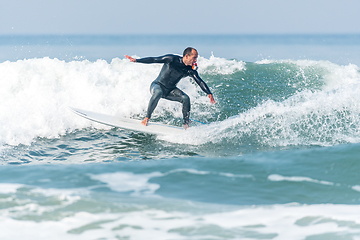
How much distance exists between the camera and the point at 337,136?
689 cm

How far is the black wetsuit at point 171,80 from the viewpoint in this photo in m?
7.81

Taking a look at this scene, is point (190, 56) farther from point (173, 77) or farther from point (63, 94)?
point (63, 94)

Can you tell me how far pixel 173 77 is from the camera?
26.1 ft

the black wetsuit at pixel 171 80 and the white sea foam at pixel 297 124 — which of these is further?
the black wetsuit at pixel 171 80

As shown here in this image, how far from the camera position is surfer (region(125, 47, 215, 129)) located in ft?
25.2

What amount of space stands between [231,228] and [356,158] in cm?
273

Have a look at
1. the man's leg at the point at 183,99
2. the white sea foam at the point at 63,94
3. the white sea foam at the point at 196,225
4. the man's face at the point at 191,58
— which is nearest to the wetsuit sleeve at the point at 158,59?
the man's face at the point at 191,58

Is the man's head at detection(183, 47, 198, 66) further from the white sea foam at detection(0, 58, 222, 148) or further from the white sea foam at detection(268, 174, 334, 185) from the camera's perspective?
the white sea foam at detection(268, 174, 334, 185)

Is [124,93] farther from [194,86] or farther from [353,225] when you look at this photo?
[353,225]

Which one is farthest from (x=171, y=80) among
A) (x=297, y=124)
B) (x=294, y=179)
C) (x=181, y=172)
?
(x=294, y=179)

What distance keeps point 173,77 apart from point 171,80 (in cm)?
8

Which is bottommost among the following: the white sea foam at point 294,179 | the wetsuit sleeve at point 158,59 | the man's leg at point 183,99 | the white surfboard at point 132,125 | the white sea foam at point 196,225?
the white sea foam at point 196,225

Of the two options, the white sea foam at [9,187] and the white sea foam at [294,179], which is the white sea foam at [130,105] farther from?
the white sea foam at [9,187]

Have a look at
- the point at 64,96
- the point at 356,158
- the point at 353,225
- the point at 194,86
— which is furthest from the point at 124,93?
the point at 353,225
